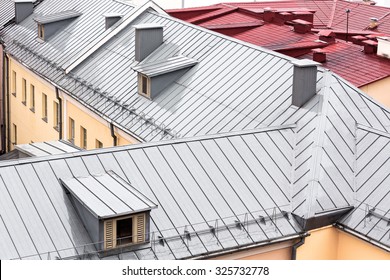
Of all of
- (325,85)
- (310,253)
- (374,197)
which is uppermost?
(325,85)

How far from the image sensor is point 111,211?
26359 millimetres

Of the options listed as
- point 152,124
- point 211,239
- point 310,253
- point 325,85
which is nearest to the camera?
point 211,239

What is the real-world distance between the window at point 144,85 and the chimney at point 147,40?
8.75 ft

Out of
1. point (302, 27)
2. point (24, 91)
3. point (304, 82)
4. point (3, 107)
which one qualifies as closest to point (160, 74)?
point (304, 82)

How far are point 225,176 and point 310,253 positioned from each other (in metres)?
3.85

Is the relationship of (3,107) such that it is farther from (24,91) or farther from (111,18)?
(111,18)

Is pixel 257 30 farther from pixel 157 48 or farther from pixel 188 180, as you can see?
pixel 188 180

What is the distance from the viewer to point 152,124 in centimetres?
3928

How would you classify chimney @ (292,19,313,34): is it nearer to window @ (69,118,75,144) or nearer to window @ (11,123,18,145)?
window @ (69,118,75,144)

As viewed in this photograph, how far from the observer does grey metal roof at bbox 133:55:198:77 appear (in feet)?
135

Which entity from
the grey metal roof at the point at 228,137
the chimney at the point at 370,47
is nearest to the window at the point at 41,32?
the grey metal roof at the point at 228,137

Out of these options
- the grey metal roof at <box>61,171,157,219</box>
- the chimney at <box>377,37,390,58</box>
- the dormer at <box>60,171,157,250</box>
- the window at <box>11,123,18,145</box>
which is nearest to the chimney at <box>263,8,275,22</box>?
the chimney at <box>377,37,390,58</box>

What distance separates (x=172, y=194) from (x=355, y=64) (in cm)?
2181
